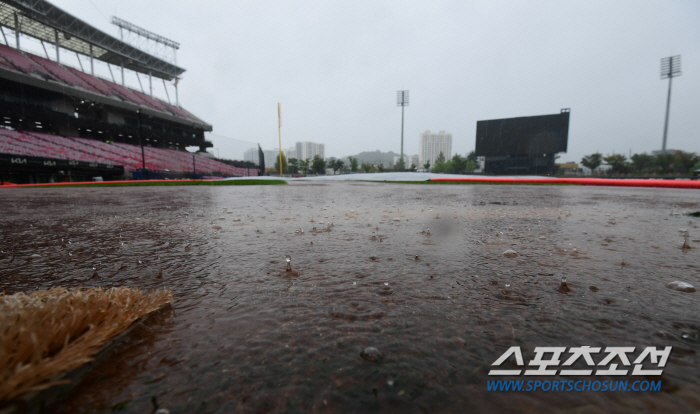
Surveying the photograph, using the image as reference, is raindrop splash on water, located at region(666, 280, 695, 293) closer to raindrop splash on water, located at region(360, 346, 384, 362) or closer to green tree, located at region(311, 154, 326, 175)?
raindrop splash on water, located at region(360, 346, 384, 362)

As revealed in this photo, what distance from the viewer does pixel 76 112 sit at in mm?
31219

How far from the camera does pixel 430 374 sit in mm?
839

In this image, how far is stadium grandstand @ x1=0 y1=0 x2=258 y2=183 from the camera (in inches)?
819

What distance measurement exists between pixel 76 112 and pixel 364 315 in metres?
43.9

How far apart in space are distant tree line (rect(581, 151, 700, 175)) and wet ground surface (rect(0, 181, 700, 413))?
43.2 meters

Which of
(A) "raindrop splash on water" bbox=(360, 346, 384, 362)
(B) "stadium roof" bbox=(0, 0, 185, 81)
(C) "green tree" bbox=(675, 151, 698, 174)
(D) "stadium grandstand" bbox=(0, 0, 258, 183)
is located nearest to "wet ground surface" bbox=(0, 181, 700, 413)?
(A) "raindrop splash on water" bbox=(360, 346, 384, 362)

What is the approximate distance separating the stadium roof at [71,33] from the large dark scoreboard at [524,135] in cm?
4802

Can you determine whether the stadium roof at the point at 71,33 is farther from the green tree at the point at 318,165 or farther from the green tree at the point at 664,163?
the green tree at the point at 664,163

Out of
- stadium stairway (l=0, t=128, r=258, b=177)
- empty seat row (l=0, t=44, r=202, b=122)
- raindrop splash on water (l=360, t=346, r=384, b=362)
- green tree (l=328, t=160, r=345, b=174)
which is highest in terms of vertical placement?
empty seat row (l=0, t=44, r=202, b=122)

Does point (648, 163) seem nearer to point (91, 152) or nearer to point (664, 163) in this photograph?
A: point (664, 163)

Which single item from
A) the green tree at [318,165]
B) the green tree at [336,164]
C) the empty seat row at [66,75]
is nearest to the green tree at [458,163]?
the green tree at [336,164]

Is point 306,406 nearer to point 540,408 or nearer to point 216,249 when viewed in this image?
point 540,408

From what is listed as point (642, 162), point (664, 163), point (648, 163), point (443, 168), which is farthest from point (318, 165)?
point (648, 163)

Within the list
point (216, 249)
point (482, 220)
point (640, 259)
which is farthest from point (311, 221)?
→ point (640, 259)
